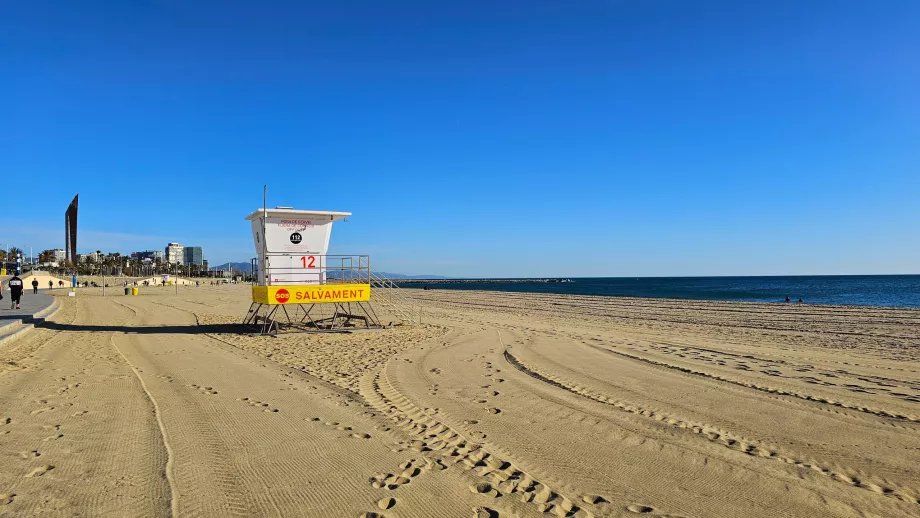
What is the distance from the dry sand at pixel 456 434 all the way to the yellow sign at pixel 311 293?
11.0ft

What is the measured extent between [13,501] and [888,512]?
20.8 feet

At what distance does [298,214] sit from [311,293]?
7.87 feet

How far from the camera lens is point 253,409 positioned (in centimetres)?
679

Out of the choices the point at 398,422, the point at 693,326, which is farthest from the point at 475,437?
the point at 693,326

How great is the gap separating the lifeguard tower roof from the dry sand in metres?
4.93

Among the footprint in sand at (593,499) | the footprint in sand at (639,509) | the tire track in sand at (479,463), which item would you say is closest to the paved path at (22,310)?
the tire track in sand at (479,463)

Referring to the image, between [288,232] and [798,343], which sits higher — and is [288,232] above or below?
above

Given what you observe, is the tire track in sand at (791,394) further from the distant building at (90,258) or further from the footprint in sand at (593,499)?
the distant building at (90,258)

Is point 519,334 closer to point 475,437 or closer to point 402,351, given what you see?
point 402,351

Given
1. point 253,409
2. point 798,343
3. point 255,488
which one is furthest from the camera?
point 798,343

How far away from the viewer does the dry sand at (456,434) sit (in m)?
4.05

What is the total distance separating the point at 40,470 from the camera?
4.41m

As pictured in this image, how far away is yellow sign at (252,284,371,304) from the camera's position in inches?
603

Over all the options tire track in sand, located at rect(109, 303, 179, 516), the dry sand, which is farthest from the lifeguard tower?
tire track in sand, located at rect(109, 303, 179, 516)
